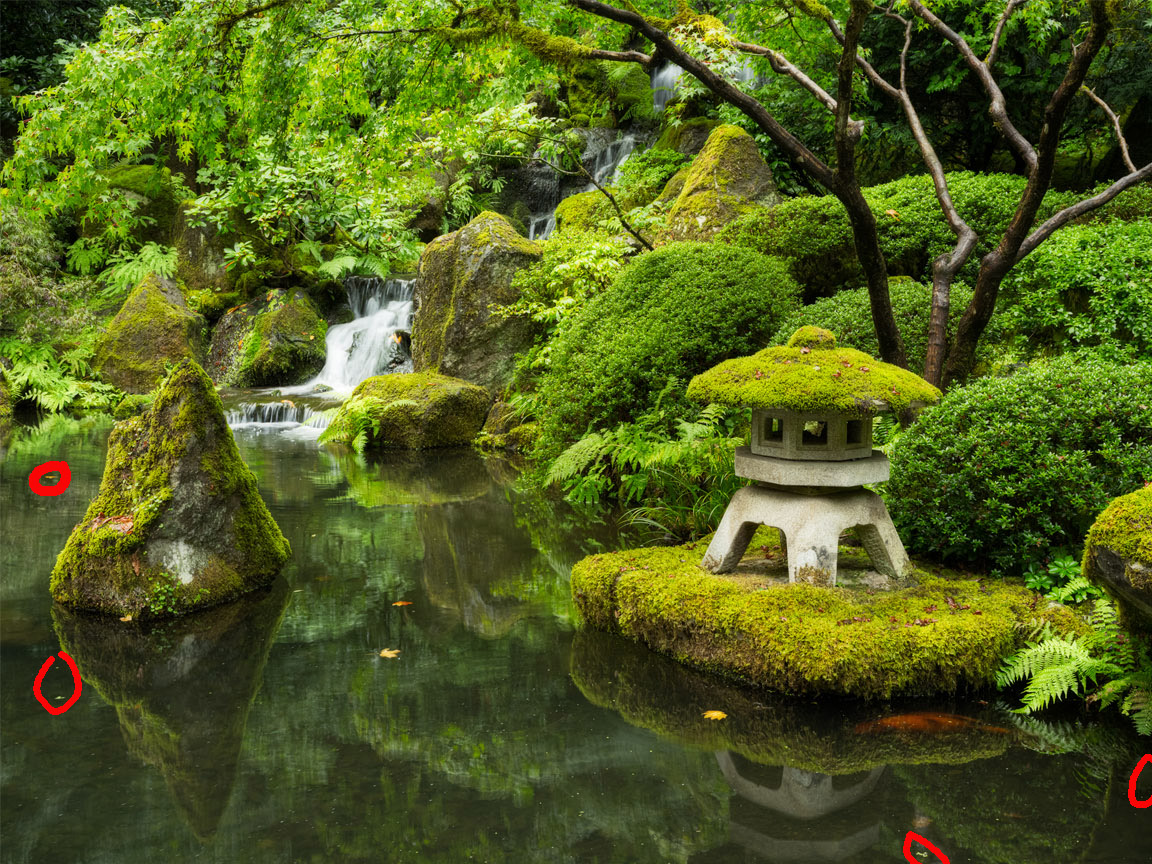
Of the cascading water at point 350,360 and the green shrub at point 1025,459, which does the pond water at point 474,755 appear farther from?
the cascading water at point 350,360

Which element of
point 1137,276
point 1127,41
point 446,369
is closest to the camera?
point 1137,276

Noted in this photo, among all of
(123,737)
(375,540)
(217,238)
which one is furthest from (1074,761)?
(217,238)

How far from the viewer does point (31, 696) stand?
4.72m

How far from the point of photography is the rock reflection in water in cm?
392

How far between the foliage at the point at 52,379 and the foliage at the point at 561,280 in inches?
376

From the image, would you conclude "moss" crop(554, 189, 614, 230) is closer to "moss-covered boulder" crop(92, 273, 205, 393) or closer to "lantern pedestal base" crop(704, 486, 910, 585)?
"moss-covered boulder" crop(92, 273, 205, 393)

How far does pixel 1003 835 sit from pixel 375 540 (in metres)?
5.72

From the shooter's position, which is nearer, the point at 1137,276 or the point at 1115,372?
the point at 1115,372

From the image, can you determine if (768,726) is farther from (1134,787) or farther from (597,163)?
(597,163)

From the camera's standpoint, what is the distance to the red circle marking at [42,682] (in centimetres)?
459

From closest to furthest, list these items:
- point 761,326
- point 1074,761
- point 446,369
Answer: point 1074,761, point 761,326, point 446,369

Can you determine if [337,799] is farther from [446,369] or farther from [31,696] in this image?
[446,369]

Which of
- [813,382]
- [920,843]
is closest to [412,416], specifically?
[813,382]

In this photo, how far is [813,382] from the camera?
5070 millimetres
